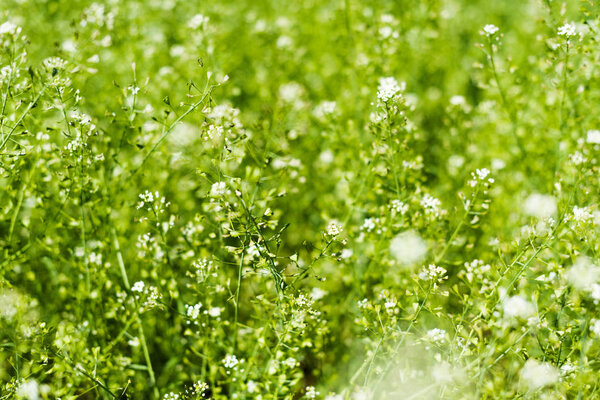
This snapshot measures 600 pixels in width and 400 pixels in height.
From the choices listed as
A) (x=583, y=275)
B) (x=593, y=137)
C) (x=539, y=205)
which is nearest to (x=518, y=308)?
(x=583, y=275)

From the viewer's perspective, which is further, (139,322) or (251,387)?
(139,322)

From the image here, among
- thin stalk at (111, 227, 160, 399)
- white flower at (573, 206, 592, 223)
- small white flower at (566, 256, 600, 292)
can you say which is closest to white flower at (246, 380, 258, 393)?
thin stalk at (111, 227, 160, 399)

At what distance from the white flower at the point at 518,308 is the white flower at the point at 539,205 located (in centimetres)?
77

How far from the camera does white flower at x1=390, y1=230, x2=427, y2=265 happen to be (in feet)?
8.96

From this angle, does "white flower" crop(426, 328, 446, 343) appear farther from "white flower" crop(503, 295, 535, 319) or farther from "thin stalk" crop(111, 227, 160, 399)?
"thin stalk" crop(111, 227, 160, 399)

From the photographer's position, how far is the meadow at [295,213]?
2.08m

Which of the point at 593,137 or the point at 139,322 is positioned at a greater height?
the point at 593,137

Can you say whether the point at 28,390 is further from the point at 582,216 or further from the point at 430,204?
the point at 582,216

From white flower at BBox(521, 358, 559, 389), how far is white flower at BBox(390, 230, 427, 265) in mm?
862

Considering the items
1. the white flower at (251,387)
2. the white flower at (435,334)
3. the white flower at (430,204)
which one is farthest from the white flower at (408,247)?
the white flower at (251,387)

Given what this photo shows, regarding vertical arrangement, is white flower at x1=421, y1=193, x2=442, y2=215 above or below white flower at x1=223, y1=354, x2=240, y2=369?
above

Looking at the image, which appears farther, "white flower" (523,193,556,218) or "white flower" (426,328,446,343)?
"white flower" (523,193,556,218)

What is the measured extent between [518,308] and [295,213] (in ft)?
6.03

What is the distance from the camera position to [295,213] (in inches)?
144
